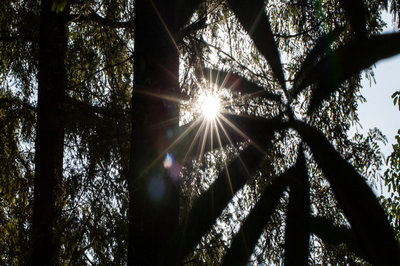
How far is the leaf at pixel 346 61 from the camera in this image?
0.96 m

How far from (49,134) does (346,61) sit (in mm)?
2804

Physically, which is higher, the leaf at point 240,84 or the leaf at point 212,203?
the leaf at point 240,84

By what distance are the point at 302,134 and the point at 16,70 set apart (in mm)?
3442

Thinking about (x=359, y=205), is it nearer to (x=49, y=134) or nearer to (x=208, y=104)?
(x=208, y=104)

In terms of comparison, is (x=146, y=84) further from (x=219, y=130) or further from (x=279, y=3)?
(x=279, y=3)

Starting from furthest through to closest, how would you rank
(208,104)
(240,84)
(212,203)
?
(208,104) → (240,84) → (212,203)

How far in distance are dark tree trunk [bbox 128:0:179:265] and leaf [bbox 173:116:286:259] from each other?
0.52 m

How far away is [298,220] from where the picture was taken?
1165mm

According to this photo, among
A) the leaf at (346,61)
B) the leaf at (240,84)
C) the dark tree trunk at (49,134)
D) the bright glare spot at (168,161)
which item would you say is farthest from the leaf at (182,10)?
the dark tree trunk at (49,134)

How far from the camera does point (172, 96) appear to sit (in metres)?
1.94

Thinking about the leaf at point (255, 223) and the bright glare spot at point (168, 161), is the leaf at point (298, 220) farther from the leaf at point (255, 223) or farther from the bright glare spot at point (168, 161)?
the bright glare spot at point (168, 161)

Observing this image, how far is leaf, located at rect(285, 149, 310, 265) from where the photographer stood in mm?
1102

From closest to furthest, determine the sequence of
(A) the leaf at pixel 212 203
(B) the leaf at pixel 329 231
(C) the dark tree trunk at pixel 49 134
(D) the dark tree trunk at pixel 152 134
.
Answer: (A) the leaf at pixel 212 203
(B) the leaf at pixel 329 231
(D) the dark tree trunk at pixel 152 134
(C) the dark tree trunk at pixel 49 134

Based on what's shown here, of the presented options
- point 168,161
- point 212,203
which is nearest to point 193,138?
point 168,161
